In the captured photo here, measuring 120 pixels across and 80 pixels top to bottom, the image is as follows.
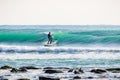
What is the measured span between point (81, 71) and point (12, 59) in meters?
4.79

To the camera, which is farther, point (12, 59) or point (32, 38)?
point (32, 38)

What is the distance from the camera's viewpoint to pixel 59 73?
1414 cm

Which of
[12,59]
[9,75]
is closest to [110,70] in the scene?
[9,75]

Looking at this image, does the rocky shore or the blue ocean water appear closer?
the rocky shore

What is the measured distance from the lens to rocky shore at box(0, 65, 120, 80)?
520 inches

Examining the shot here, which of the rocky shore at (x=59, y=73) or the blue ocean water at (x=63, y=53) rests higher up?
the rocky shore at (x=59, y=73)

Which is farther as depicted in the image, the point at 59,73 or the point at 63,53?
the point at 63,53

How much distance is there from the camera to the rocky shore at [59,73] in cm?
1322

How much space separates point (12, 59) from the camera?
60.2 feet

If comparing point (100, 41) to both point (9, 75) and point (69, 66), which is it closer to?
point (69, 66)

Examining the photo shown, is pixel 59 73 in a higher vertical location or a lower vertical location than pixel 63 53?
higher

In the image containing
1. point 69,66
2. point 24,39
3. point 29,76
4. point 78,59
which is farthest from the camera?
point 24,39

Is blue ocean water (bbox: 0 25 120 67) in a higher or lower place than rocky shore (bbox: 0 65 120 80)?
lower

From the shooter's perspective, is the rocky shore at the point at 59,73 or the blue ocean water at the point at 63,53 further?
the blue ocean water at the point at 63,53
